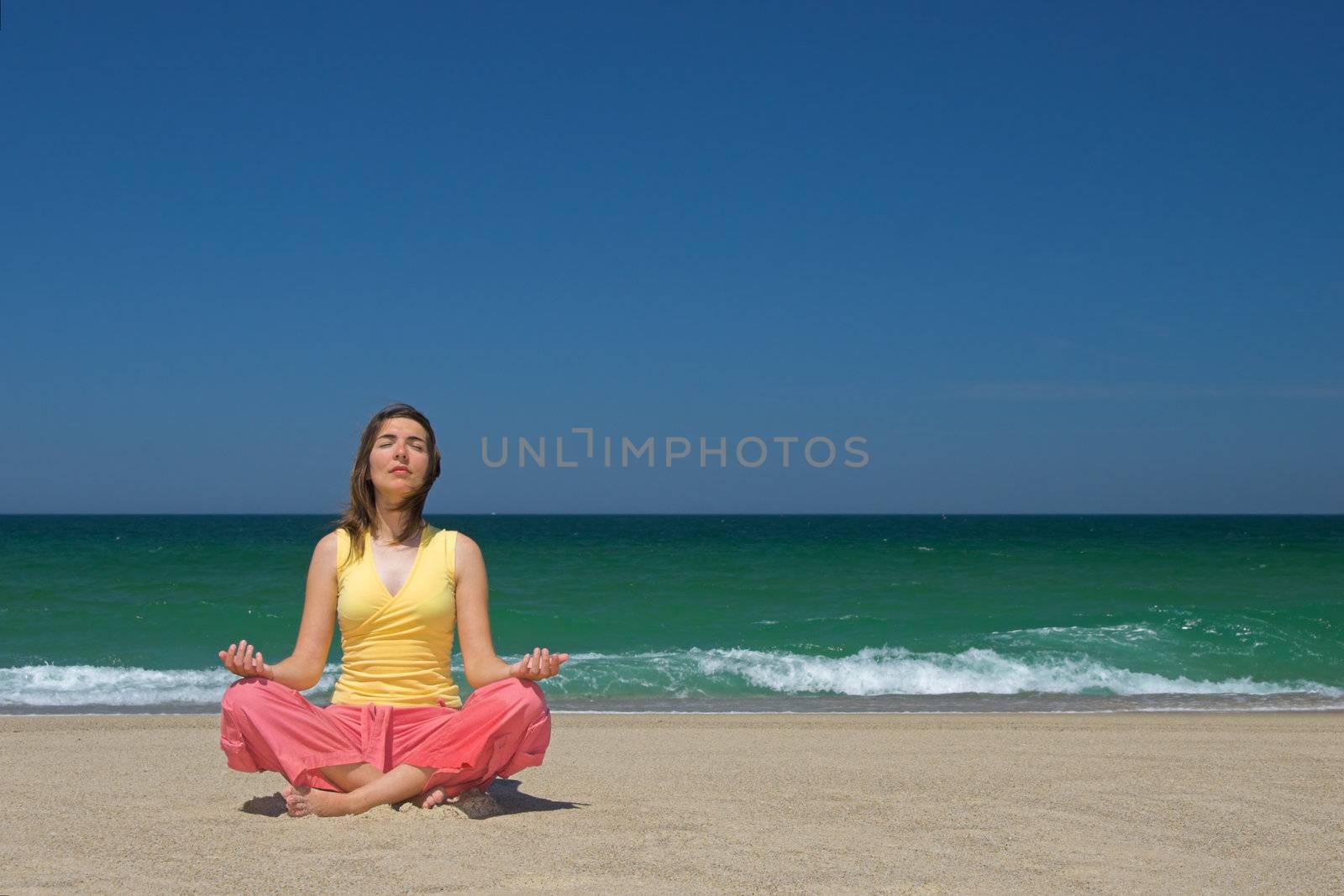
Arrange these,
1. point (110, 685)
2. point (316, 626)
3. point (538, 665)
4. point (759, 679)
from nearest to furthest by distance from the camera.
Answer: point (538, 665), point (316, 626), point (110, 685), point (759, 679)

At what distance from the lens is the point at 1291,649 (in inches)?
580

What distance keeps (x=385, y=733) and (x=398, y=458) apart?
3.40ft

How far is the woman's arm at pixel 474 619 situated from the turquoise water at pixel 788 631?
3.51ft

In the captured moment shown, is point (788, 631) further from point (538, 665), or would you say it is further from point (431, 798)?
point (538, 665)

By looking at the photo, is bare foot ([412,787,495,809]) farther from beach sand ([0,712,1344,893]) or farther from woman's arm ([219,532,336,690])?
woman's arm ([219,532,336,690])

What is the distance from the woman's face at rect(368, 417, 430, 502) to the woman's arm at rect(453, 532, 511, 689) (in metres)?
0.29

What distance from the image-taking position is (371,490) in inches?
171

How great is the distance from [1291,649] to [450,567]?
14.1 meters

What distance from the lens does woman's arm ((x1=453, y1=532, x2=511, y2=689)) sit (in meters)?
4.12

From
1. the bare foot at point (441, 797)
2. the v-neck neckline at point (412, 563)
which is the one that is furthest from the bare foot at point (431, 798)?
the v-neck neckline at point (412, 563)

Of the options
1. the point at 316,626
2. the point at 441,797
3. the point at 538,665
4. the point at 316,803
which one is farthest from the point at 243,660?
the point at 538,665

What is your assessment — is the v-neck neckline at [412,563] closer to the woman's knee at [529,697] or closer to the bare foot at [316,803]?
the woman's knee at [529,697]

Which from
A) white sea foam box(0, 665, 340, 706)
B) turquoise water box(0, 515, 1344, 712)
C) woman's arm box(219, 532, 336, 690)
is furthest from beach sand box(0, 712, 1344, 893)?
white sea foam box(0, 665, 340, 706)

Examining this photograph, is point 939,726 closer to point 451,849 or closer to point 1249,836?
point 1249,836
